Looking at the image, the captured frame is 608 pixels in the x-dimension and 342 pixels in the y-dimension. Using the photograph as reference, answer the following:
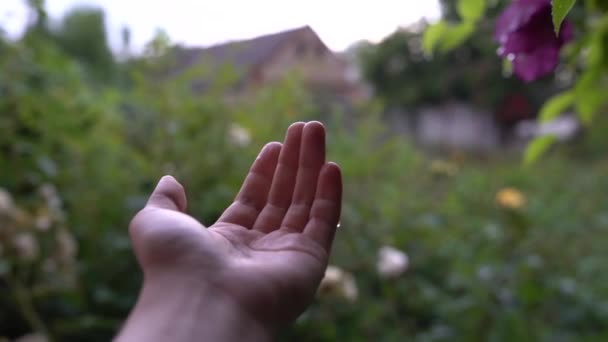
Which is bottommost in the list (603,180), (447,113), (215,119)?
(215,119)

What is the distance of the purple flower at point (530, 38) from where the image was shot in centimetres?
46

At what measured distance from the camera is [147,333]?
0.93 ft

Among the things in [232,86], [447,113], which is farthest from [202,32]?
[447,113]

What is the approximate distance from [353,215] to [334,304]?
38cm

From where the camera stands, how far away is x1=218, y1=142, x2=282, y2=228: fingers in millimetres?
397

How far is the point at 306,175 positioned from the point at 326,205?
0.9 inches

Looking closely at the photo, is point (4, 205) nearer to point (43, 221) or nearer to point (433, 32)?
point (43, 221)

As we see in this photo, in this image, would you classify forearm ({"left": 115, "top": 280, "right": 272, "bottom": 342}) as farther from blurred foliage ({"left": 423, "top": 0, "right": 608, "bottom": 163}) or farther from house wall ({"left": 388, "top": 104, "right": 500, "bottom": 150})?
house wall ({"left": 388, "top": 104, "right": 500, "bottom": 150})

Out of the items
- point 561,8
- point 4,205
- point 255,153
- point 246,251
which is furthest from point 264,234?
point 255,153

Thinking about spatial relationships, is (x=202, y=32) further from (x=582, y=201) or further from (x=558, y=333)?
(x=582, y=201)

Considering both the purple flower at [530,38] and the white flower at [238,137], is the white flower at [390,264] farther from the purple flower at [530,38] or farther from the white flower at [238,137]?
the purple flower at [530,38]

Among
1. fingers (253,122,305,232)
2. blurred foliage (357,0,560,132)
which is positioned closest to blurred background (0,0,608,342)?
fingers (253,122,305,232)

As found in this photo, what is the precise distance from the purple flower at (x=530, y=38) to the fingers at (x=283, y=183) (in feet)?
0.61

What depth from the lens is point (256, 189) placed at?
0.40 meters
